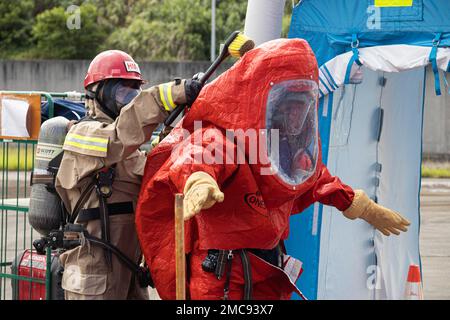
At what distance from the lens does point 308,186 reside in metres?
4.48

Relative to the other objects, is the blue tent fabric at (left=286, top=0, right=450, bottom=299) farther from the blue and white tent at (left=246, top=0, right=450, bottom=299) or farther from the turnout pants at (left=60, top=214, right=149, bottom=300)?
→ the turnout pants at (left=60, top=214, right=149, bottom=300)

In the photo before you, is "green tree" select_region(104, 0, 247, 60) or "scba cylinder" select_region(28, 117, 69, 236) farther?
"green tree" select_region(104, 0, 247, 60)

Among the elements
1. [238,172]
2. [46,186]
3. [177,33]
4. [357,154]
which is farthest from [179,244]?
[177,33]

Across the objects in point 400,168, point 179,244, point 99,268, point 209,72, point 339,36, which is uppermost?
point 339,36

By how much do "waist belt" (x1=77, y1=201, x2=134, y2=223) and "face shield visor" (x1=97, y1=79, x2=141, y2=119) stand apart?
18.9 inches

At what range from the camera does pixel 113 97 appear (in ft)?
15.9

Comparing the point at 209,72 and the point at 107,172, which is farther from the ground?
the point at 209,72

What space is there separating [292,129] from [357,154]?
7.39 ft

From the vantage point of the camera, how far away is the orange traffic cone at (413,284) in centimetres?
618

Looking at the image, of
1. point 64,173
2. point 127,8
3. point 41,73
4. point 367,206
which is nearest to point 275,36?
point 367,206

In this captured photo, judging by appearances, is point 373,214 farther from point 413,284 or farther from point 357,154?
point 357,154

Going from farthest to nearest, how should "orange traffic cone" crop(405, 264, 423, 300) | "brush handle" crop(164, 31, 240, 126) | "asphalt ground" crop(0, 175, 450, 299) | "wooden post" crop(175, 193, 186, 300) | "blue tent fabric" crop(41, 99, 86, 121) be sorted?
"asphalt ground" crop(0, 175, 450, 299)
"orange traffic cone" crop(405, 264, 423, 300)
"blue tent fabric" crop(41, 99, 86, 121)
"brush handle" crop(164, 31, 240, 126)
"wooden post" crop(175, 193, 186, 300)

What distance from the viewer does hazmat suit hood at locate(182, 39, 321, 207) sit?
4.25 meters

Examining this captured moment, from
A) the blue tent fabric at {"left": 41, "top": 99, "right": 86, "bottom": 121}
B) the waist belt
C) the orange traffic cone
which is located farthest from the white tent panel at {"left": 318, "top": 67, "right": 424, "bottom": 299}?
the waist belt
